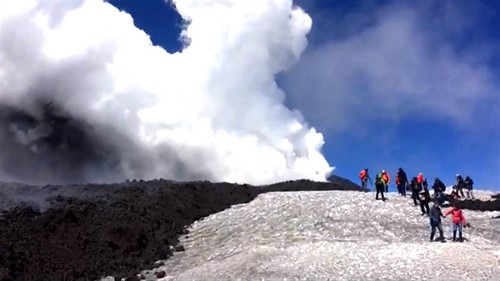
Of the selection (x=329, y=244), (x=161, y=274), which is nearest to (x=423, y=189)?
(x=329, y=244)

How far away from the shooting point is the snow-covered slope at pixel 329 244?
94.5ft

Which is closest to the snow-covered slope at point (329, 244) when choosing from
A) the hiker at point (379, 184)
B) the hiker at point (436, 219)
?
the hiker at point (379, 184)

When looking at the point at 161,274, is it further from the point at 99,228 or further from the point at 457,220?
the point at 457,220

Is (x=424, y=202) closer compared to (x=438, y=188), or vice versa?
(x=424, y=202)

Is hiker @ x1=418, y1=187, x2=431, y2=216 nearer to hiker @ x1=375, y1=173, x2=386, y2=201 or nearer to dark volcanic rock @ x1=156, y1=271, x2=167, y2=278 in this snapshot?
hiker @ x1=375, y1=173, x2=386, y2=201

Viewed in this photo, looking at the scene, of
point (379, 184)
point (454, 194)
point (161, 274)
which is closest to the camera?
point (161, 274)

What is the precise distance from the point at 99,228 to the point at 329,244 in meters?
17.5

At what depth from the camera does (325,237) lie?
37188 millimetres

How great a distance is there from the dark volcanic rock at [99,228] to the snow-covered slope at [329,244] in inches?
87.3

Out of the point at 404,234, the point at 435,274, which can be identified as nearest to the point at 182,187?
the point at 404,234

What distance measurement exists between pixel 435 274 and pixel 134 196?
1085 inches

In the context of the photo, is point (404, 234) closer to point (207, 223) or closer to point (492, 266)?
point (492, 266)

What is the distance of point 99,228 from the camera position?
41750 mm

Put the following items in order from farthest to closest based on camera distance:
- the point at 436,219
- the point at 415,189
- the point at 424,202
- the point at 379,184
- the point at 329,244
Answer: the point at 379,184 → the point at 415,189 → the point at 424,202 → the point at 436,219 → the point at 329,244
